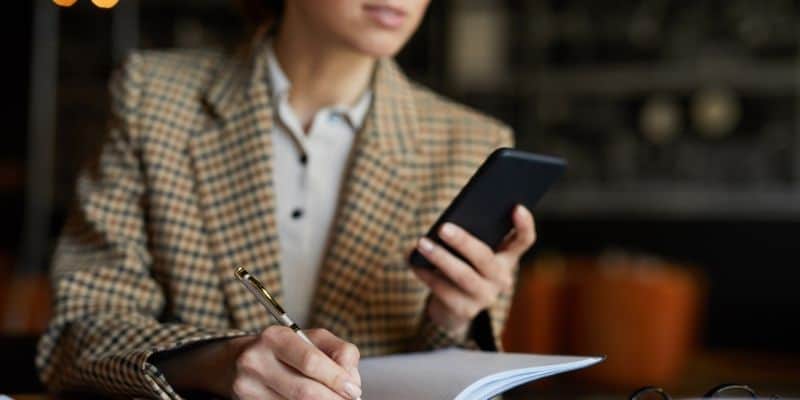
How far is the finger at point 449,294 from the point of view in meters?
1.30

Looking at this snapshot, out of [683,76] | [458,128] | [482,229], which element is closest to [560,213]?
[683,76]

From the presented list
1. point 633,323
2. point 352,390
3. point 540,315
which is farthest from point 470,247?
point 540,315

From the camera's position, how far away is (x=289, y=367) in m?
0.97

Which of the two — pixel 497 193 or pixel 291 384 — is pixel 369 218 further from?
pixel 291 384

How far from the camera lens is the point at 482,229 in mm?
1239

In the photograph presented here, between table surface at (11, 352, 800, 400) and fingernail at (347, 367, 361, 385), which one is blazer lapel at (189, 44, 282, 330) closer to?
fingernail at (347, 367, 361, 385)

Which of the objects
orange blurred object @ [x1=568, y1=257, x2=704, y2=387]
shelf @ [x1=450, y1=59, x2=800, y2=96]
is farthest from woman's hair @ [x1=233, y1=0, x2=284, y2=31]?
shelf @ [x1=450, y1=59, x2=800, y2=96]

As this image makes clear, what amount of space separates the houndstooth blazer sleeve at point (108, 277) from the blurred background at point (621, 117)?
150 inches

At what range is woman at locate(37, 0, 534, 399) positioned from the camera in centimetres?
139

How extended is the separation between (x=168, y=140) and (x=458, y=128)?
0.40m

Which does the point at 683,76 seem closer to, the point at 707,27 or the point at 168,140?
the point at 707,27

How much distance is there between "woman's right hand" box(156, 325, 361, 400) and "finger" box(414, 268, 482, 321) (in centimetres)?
28

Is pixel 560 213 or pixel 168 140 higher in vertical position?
pixel 168 140

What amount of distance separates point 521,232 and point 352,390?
15.7 inches
